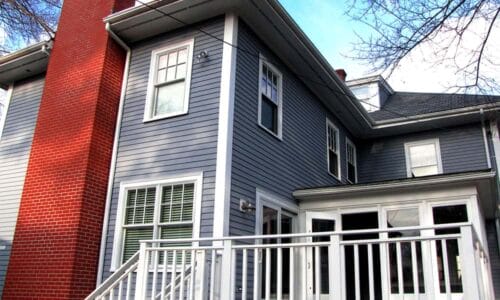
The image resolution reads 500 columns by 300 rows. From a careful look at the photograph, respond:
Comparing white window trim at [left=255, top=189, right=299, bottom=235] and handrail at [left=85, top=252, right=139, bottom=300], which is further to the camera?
white window trim at [left=255, top=189, right=299, bottom=235]

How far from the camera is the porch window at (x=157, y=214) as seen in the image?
21.6 ft

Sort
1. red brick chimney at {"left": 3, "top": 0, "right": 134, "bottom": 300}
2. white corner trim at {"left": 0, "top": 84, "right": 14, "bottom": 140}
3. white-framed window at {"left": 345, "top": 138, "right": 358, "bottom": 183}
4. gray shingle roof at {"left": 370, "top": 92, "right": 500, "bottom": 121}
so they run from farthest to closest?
white-framed window at {"left": 345, "top": 138, "right": 358, "bottom": 183}, gray shingle roof at {"left": 370, "top": 92, "right": 500, "bottom": 121}, white corner trim at {"left": 0, "top": 84, "right": 14, "bottom": 140}, red brick chimney at {"left": 3, "top": 0, "right": 134, "bottom": 300}

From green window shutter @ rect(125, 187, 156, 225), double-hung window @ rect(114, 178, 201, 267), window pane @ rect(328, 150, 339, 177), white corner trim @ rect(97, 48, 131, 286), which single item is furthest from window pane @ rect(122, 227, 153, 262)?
window pane @ rect(328, 150, 339, 177)

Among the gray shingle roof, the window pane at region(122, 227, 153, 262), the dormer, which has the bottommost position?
the window pane at region(122, 227, 153, 262)

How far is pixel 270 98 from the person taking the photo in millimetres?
8141

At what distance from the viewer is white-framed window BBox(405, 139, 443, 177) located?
11.9 m

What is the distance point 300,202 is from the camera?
8.68 meters

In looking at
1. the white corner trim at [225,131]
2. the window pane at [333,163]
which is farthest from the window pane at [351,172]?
the white corner trim at [225,131]

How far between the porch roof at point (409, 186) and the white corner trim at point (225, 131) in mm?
2481

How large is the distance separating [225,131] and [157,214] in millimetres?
1706

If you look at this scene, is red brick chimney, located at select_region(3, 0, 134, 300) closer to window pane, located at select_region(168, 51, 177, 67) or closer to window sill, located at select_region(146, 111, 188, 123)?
window sill, located at select_region(146, 111, 188, 123)

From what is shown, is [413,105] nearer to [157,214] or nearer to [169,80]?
[169,80]

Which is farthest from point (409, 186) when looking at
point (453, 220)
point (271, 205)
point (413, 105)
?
point (413, 105)

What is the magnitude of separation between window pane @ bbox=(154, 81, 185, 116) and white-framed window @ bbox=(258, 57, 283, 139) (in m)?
1.41
